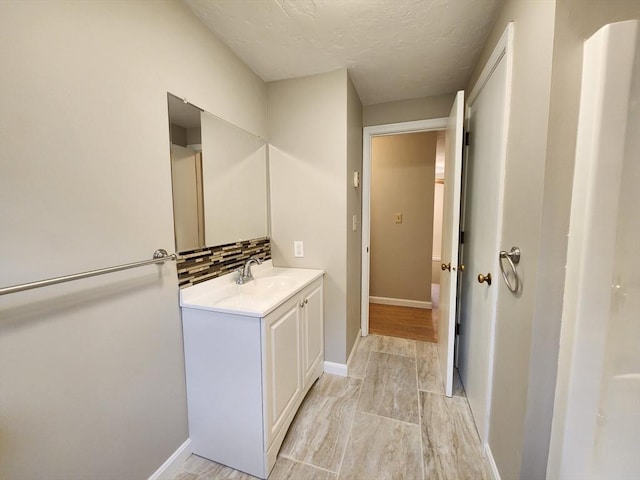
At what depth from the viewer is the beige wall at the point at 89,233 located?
77cm

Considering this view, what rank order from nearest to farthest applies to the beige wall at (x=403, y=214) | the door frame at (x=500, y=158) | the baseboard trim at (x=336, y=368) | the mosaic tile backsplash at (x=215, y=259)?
the door frame at (x=500, y=158)
the mosaic tile backsplash at (x=215, y=259)
the baseboard trim at (x=336, y=368)
the beige wall at (x=403, y=214)

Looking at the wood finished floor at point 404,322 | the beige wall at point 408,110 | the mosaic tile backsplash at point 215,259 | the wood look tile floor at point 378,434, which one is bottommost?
the wood look tile floor at point 378,434

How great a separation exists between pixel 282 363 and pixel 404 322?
2066 mm

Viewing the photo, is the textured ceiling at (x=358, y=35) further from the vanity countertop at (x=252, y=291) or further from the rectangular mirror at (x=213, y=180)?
the vanity countertop at (x=252, y=291)

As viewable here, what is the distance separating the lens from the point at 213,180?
1602mm

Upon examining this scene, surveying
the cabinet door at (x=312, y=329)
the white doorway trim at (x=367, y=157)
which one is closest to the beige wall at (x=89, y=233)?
the cabinet door at (x=312, y=329)

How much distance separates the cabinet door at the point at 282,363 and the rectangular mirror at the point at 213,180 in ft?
2.01

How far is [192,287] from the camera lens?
1.40m

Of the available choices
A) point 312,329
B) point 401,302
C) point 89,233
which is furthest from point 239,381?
point 401,302

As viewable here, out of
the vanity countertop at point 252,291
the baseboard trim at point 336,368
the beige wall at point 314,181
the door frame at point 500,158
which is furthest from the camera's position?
the baseboard trim at point 336,368

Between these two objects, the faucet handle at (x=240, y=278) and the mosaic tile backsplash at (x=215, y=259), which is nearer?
the mosaic tile backsplash at (x=215, y=259)

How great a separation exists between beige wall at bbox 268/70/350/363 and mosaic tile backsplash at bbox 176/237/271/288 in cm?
22

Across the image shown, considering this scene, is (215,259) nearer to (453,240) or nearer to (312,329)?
(312,329)

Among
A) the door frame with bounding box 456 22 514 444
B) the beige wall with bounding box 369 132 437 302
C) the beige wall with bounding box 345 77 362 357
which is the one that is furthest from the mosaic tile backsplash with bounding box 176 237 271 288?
the beige wall with bounding box 369 132 437 302
